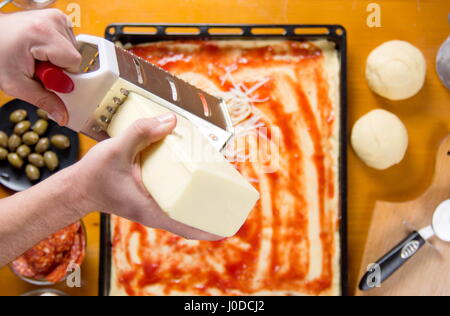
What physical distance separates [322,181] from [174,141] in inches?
31.5

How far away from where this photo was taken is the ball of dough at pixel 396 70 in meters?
1.54

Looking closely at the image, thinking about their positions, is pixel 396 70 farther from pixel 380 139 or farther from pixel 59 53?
pixel 59 53

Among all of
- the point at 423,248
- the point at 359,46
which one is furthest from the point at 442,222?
the point at 359,46

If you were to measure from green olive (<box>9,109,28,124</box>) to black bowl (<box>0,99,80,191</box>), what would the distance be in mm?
19

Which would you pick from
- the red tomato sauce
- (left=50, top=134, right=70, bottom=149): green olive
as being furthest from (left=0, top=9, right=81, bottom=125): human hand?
the red tomato sauce

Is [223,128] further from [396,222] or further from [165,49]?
[396,222]

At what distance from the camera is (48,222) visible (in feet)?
3.48

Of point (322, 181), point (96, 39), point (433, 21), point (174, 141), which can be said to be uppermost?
point (433, 21)

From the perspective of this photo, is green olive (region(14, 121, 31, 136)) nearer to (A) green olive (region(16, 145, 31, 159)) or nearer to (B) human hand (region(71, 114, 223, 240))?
(A) green olive (region(16, 145, 31, 159))

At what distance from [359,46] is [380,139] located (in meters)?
0.38

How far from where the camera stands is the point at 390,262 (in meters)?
1.51

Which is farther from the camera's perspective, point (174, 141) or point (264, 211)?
point (264, 211)

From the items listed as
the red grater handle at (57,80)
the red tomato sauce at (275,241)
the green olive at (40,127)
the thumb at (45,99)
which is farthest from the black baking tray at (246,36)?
the red grater handle at (57,80)

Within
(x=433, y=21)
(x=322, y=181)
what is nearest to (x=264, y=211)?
(x=322, y=181)
